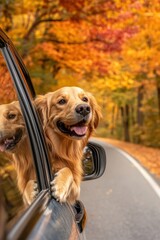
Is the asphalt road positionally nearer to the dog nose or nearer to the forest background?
the forest background

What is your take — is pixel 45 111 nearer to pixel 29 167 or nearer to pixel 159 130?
pixel 29 167

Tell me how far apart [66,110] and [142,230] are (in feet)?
15.2

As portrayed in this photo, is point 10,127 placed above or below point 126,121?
above

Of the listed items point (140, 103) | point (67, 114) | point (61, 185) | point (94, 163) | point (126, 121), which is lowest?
point (126, 121)

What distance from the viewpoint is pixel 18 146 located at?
7.63 ft

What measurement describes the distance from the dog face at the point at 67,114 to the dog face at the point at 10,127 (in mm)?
605

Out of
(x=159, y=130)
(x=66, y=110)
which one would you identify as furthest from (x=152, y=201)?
(x=159, y=130)

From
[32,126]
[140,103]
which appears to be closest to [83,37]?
[32,126]

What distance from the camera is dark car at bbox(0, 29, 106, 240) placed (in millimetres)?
1480

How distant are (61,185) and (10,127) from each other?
1.53ft

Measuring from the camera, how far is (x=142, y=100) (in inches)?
1403

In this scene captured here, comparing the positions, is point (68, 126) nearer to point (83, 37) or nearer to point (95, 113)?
point (95, 113)

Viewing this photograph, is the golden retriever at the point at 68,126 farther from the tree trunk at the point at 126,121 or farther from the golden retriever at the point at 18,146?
the tree trunk at the point at 126,121

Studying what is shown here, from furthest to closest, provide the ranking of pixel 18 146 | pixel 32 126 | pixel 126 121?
pixel 126 121 → pixel 32 126 → pixel 18 146
